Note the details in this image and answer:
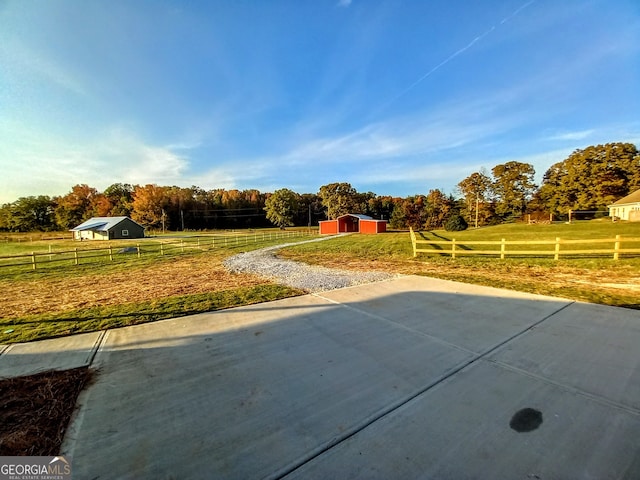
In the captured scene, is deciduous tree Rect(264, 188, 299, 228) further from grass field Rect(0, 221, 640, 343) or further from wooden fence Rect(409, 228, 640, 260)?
grass field Rect(0, 221, 640, 343)

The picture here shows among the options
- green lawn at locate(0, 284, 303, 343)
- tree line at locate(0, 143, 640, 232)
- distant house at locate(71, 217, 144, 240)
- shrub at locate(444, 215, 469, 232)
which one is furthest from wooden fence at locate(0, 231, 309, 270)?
tree line at locate(0, 143, 640, 232)

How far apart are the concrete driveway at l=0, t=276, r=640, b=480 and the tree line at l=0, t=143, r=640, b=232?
34530 millimetres

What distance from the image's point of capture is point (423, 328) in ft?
13.7

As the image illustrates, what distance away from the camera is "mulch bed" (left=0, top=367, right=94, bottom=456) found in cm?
205

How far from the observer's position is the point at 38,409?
245 centimetres

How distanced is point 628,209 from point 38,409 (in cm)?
3896

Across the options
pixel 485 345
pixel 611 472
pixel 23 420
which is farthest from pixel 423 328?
pixel 23 420

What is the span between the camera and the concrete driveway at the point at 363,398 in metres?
1.86

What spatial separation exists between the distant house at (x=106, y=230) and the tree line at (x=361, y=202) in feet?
54.4

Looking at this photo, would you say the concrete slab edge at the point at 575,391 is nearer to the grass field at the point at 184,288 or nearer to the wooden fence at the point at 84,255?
the grass field at the point at 184,288

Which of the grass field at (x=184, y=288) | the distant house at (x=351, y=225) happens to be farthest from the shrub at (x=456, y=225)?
the grass field at (x=184, y=288)

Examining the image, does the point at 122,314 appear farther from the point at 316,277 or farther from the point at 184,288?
the point at 316,277

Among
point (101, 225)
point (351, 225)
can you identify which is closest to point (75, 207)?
point (101, 225)

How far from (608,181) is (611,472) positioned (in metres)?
46.7
